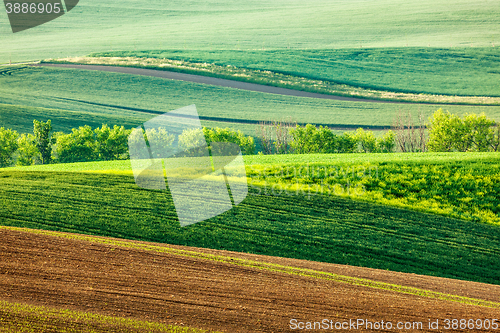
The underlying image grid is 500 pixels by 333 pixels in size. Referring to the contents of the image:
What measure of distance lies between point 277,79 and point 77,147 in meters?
34.2

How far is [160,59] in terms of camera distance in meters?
66.1

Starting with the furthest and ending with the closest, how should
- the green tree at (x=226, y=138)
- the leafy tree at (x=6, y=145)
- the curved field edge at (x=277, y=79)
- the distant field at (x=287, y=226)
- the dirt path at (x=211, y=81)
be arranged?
the dirt path at (x=211, y=81) → the curved field edge at (x=277, y=79) → the leafy tree at (x=6, y=145) → the green tree at (x=226, y=138) → the distant field at (x=287, y=226)

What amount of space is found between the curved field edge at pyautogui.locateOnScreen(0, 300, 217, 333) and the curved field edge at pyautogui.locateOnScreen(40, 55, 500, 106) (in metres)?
51.3

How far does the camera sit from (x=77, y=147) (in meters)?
33.2

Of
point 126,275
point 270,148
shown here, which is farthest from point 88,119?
point 126,275

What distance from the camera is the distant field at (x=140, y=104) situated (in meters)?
46.8

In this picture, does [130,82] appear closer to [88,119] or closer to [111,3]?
[88,119]

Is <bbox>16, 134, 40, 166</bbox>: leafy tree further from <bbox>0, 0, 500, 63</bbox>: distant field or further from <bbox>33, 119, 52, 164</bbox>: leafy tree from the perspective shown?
<bbox>0, 0, 500, 63</bbox>: distant field

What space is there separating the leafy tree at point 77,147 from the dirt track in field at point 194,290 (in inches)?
937

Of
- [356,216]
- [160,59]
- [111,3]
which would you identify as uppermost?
[111,3]

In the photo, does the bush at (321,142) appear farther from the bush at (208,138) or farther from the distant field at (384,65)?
the distant field at (384,65)

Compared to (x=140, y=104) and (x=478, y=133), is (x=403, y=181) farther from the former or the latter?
(x=140, y=104)

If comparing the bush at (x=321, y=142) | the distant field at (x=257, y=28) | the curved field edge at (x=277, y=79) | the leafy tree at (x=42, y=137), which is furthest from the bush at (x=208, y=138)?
the distant field at (x=257, y=28)

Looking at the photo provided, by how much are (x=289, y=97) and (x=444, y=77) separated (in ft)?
78.7
